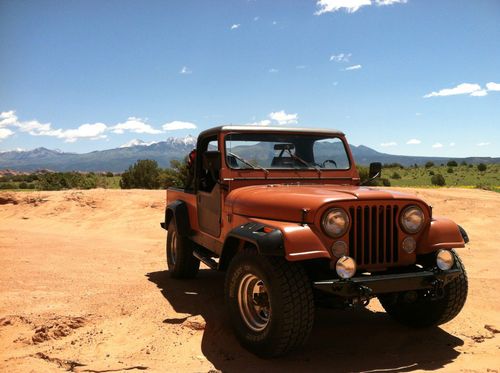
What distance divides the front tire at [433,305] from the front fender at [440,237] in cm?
18

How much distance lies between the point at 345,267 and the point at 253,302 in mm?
938

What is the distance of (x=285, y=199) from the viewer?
158 inches

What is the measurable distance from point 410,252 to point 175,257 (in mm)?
3474

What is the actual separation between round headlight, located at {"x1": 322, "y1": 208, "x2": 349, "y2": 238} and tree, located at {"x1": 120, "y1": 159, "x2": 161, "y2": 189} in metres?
21.4

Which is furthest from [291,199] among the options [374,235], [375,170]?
[375,170]

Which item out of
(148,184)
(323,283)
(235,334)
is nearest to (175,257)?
(235,334)

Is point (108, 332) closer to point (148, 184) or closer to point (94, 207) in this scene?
point (94, 207)


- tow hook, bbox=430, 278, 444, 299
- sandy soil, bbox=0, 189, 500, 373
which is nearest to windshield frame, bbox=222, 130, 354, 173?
sandy soil, bbox=0, 189, 500, 373

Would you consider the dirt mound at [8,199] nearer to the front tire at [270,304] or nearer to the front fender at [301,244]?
the front tire at [270,304]

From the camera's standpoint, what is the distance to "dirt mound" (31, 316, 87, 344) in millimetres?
4234

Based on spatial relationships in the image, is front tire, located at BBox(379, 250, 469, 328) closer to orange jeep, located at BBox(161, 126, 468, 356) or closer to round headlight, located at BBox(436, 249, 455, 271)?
orange jeep, located at BBox(161, 126, 468, 356)

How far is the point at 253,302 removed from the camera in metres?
4.06

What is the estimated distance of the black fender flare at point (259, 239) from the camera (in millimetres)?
3555

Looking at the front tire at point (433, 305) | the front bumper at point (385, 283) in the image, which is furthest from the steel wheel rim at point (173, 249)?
the front bumper at point (385, 283)
